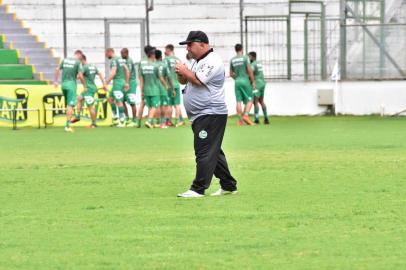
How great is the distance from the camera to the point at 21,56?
123ft

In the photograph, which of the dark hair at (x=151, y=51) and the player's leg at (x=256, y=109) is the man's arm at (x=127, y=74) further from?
the player's leg at (x=256, y=109)

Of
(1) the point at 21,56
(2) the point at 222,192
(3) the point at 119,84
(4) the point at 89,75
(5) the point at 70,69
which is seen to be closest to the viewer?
(2) the point at 222,192

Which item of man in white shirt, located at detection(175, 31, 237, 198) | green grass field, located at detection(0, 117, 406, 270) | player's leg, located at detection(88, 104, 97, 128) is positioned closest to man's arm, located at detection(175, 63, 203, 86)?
man in white shirt, located at detection(175, 31, 237, 198)

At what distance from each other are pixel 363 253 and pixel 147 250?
1.59 m

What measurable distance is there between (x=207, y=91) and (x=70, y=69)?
56.5 ft

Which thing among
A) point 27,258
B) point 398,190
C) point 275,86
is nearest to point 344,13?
point 275,86

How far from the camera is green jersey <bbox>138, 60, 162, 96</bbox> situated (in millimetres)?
32438

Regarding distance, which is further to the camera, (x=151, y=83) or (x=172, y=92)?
(x=172, y=92)

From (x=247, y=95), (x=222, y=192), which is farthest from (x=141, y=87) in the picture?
(x=222, y=192)

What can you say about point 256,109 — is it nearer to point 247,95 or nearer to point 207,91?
point 247,95

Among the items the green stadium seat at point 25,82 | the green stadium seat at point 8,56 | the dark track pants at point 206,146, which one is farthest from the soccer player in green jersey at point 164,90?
the dark track pants at point 206,146

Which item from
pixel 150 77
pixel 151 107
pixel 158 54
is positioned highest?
pixel 158 54

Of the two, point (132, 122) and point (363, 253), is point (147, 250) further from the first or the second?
point (132, 122)

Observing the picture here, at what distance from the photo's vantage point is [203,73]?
1326 cm
